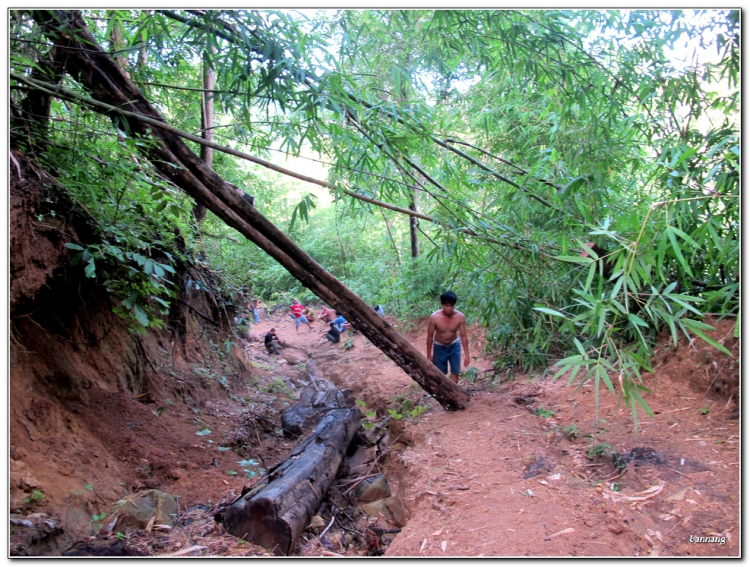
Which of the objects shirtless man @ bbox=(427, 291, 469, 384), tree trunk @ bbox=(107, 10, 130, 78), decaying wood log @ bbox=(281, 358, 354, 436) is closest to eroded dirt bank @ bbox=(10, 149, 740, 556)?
decaying wood log @ bbox=(281, 358, 354, 436)

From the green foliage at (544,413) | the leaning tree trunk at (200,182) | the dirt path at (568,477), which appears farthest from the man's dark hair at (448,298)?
the green foliage at (544,413)

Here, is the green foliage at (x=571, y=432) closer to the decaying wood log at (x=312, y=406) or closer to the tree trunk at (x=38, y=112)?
the decaying wood log at (x=312, y=406)

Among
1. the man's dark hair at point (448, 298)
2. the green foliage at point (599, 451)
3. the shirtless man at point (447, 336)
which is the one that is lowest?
the green foliage at point (599, 451)

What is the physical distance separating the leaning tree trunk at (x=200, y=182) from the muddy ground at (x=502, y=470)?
931mm

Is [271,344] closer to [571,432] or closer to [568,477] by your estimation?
[571,432]

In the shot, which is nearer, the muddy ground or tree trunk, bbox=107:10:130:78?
the muddy ground

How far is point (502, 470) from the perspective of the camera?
3207mm

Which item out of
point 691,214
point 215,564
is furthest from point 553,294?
point 215,564

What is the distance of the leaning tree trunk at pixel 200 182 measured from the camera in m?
3.13

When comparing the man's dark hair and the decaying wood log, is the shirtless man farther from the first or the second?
the decaying wood log

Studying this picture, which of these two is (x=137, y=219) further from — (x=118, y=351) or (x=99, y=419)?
(x=99, y=419)

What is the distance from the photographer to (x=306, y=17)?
Result: 2654 millimetres

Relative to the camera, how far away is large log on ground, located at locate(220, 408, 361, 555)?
2795mm

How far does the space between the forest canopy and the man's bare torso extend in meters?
0.29
